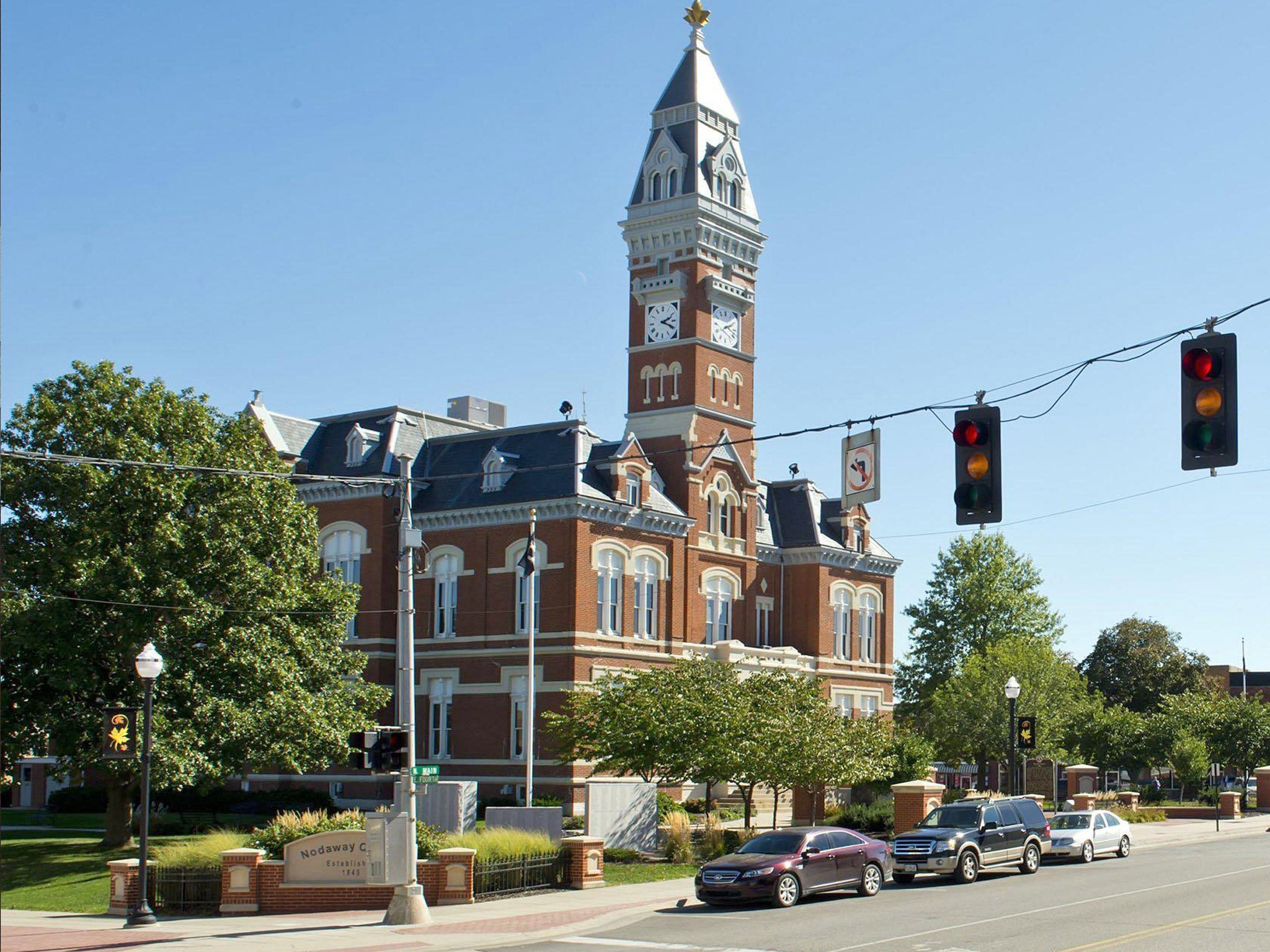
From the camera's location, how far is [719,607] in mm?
63719

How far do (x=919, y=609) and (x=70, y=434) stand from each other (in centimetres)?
5720

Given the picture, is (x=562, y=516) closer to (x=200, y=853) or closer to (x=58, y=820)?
(x=58, y=820)

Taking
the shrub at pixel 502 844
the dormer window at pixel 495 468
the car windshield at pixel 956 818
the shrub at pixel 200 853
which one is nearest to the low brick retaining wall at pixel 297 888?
the shrub at pixel 200 853

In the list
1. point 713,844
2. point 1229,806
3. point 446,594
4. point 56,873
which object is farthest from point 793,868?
point 1229,806

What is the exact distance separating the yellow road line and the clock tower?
37.3m

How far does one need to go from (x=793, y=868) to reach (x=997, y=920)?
15.1ft

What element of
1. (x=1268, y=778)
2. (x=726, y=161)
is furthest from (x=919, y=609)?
(x=726, y=161)

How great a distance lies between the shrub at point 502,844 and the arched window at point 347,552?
94.0 ft

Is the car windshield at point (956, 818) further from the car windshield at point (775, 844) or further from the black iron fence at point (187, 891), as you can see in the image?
the black iron fence at point (187, 891)

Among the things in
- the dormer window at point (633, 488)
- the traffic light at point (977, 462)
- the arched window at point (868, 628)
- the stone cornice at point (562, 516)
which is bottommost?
the arched window at point (868, 628)

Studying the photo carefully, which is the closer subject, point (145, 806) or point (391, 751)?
point (145, 806)

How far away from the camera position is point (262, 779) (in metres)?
58.8

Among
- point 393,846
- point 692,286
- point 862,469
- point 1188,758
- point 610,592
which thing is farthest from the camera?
point 1188,758

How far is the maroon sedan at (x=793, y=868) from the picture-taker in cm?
2773
